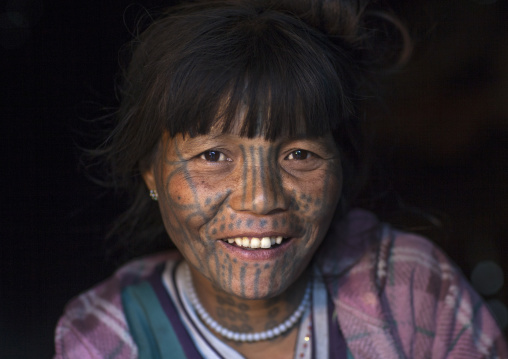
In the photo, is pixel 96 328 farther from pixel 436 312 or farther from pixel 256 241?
pixel 436 312

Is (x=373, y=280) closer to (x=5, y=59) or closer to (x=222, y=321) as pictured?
(x=222, y=321)

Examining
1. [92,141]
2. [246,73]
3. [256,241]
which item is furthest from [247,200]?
[92,141]

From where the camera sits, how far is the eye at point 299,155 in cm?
144

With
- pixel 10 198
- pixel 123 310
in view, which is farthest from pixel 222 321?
pixel 10 198

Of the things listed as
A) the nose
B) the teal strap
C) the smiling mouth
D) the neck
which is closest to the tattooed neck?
the neck

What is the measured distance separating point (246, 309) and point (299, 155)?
48cm

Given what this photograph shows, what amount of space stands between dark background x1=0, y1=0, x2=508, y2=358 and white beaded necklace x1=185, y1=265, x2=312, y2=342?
0.54m

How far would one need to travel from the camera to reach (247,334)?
1616 millimetres

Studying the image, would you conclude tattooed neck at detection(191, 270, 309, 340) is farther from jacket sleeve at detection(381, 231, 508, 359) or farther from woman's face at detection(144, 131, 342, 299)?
jacket sleeve at detection(381, 231, 508, 359)

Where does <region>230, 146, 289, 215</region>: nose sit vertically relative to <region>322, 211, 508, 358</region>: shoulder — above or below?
above

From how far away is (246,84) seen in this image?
1.34 metres

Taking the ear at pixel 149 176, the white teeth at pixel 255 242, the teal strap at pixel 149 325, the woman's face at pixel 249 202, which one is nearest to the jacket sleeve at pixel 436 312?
the woman's face at pixel 249 202

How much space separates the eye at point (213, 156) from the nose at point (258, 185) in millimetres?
64

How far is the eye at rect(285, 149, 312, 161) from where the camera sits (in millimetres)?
1440
